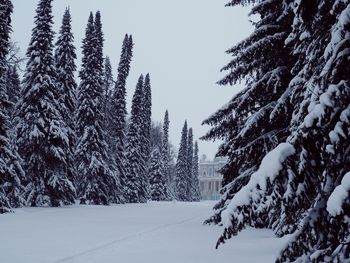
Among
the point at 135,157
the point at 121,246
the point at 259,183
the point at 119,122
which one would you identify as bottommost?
→ the point at 121,246

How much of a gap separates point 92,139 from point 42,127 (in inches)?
349

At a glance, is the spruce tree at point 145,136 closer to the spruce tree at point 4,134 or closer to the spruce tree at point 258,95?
the spruce tree at point 4,134

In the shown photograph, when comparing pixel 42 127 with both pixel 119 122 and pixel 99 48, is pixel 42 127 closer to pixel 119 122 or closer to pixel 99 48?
pixel 99 48

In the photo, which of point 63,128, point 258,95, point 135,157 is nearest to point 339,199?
point 258,95

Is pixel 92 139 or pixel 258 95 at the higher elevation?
pixel 92 139

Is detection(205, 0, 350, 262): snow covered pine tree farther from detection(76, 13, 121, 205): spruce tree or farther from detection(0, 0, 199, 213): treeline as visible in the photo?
detection(76, 13, 121, 205): spruce tree

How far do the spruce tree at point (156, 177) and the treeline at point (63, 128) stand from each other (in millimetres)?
10474

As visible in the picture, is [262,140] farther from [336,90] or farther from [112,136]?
[112,136]

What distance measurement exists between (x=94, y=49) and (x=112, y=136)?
11065 mm

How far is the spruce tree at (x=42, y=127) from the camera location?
26703 mm

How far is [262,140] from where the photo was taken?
36.0 feet

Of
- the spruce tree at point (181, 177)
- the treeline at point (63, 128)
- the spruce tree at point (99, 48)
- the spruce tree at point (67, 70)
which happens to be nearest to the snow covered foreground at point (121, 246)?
the treeline at point (63, 128)

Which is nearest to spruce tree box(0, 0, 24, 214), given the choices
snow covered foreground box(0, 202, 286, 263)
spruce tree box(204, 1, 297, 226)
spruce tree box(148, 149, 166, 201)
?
snow covered foreground box(0, 202, 286, 263)

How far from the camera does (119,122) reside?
45.1 m
